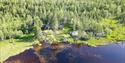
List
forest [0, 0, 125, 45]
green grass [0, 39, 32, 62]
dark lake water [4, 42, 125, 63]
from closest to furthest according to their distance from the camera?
1. dark lake water [4, 42, 125, 63]
2. green grass [0, 39, 32, 62]
3. forest [0, 0, 125, 45]

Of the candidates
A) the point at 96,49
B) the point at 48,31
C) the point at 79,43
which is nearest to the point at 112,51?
the point at 96,49

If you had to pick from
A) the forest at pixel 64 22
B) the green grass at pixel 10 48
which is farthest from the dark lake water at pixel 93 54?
the green grass at pixel 10 48

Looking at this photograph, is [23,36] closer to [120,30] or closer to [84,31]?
[84,31]

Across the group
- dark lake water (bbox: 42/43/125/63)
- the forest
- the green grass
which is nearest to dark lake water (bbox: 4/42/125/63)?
dark lake water (bbox: 42/43/125/63)

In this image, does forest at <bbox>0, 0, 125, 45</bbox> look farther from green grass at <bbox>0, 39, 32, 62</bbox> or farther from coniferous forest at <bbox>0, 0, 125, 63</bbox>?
green grass at <bbox>0, 39, 32, 62</bbox>

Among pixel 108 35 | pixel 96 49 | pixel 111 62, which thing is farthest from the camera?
pixel 108 35

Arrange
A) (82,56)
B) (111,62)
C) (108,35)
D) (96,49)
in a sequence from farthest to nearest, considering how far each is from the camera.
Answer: (108,35), (96,49), (82,56), (111,62)

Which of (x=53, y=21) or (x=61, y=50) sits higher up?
(x=53, y=21)
